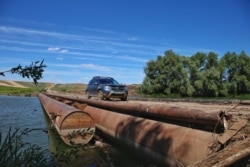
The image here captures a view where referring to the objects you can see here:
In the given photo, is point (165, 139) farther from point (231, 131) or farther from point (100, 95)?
point (100, 95)

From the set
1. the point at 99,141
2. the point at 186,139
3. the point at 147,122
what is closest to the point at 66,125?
the point at 99,141

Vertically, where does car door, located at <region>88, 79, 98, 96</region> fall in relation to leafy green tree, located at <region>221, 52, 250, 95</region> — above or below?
below

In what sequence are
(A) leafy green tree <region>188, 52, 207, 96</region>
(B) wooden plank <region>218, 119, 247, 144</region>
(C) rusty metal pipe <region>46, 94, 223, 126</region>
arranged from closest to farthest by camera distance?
(B) wooden plank <region>218, 119, 247, 144</region> < (C) rusty metal pipe <region>46, 94, 223, 126</region> < (A) leafy green tree <region>188, 52, 207, 96</region>

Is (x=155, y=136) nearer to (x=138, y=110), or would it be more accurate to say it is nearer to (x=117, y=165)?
(x=117, y=165)

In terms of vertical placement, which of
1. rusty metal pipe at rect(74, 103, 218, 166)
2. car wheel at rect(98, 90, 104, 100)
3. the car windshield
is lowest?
rusty metal pipe at rect(74, 103, 218, 166)

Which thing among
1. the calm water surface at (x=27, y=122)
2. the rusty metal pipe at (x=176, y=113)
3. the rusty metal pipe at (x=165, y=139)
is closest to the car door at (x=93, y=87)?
the calm water surface at (x=27, y=122)

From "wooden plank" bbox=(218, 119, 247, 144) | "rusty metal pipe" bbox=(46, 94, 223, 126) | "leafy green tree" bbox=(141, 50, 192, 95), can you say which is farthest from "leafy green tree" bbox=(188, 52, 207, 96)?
"wooden plank" bbox=(218, 119, 247, 144)

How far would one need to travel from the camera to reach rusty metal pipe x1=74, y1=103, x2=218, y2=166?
6854 millimetres

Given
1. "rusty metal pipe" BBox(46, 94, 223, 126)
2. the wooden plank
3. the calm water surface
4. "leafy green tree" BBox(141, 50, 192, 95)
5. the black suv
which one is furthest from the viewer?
"leafy green tree" BBox(141, 50, 192, 95)

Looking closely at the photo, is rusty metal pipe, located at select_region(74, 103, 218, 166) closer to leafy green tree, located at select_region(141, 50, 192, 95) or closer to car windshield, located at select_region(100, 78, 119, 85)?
car windshield, located at select_region(100, 78, 119, 85)

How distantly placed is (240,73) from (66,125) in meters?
71.5

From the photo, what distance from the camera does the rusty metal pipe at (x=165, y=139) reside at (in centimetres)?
685

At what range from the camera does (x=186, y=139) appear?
7402mm

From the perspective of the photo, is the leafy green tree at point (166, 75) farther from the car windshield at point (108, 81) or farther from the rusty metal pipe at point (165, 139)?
the rusty metal pipe at point (165, 139)
